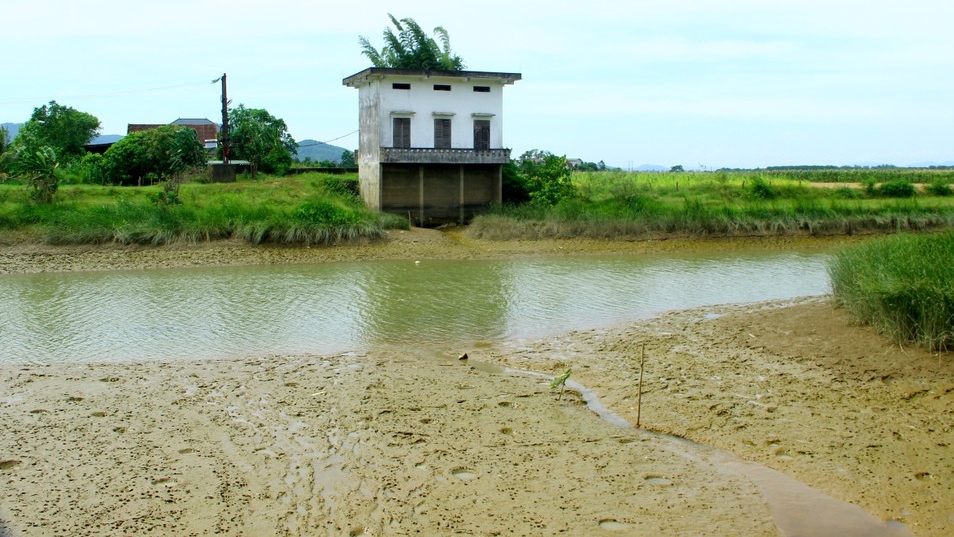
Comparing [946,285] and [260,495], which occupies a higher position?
[946,285]

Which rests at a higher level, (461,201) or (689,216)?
(461,201)

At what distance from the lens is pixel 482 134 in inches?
1169

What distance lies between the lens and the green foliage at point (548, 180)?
2949cm

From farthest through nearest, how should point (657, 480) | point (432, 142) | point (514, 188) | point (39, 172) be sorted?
point (514, 188) → point (432, 142) → point (39, 172) → point (657, 480)

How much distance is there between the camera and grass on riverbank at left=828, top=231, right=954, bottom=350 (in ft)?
31.1

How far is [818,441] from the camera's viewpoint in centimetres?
777

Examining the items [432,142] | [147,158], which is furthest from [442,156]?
[147,158]

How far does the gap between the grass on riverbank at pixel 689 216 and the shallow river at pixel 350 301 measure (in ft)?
11.5

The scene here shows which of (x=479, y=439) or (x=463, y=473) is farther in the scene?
(x=479, y=439)

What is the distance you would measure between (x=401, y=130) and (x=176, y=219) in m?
8.48

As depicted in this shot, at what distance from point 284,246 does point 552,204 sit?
32.7 ft

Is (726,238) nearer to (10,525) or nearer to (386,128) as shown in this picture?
(386,128)

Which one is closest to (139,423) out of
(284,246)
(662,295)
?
(662,295)

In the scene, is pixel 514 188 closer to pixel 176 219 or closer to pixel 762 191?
pixel 762 191
